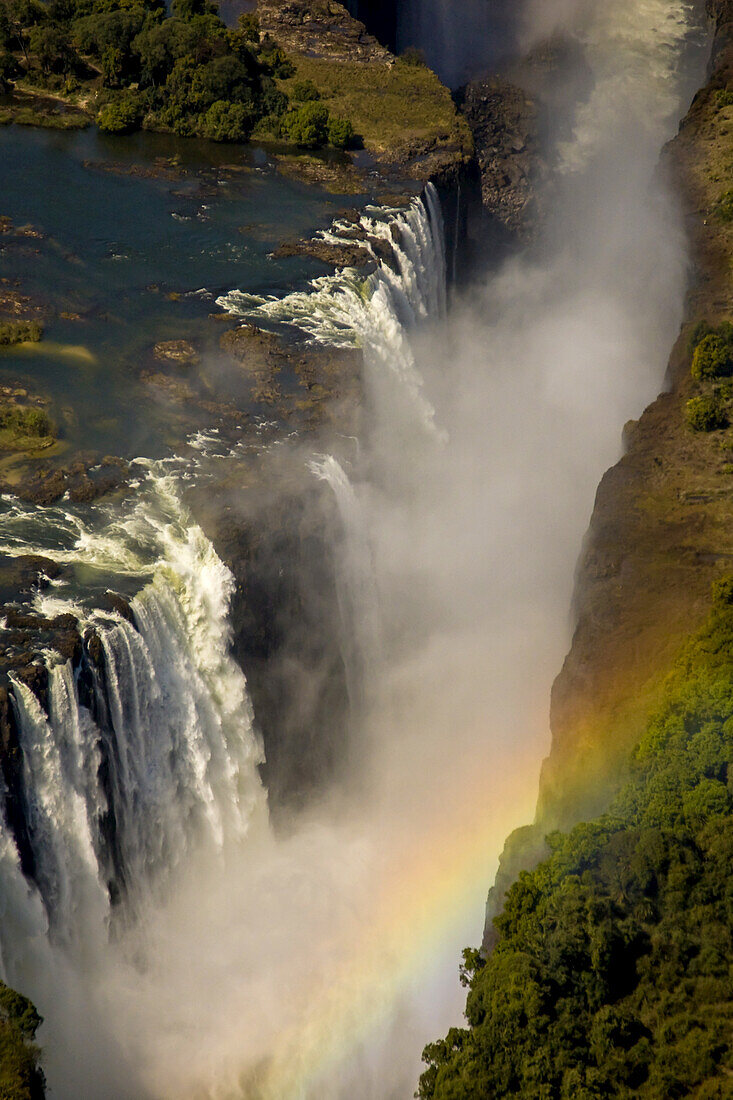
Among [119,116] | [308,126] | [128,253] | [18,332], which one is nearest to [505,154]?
[308,126]

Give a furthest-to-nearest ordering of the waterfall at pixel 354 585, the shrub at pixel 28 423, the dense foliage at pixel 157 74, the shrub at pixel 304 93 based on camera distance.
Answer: the shrub at pixel 304 93, the dense foliage at pixel 157 74, the waterfall at pixel 354 585, the shrub at pixel 28 423

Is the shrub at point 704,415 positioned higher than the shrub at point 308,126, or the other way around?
the shrub at point 308,126

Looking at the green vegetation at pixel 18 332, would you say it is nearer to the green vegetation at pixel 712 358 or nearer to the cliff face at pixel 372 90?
the cliff face at pixel 372 90

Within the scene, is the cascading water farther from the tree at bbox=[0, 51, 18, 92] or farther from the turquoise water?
the tree at bbox=[0, 51, 18, 92]

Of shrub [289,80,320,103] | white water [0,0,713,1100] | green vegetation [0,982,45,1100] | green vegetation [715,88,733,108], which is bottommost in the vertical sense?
green vegetation [0,982,45,1100]

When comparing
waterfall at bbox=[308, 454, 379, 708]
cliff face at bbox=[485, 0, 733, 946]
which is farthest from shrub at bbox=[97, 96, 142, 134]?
cliff face at bbox=[485, 0, 733, 946]

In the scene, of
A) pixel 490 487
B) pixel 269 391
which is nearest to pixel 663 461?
pixel 490 487

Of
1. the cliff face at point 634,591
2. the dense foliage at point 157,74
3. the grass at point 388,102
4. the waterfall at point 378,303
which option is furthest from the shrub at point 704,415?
the dense foliage at point 157,74

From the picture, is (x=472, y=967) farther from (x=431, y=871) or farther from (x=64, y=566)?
(x=64, y=566)
